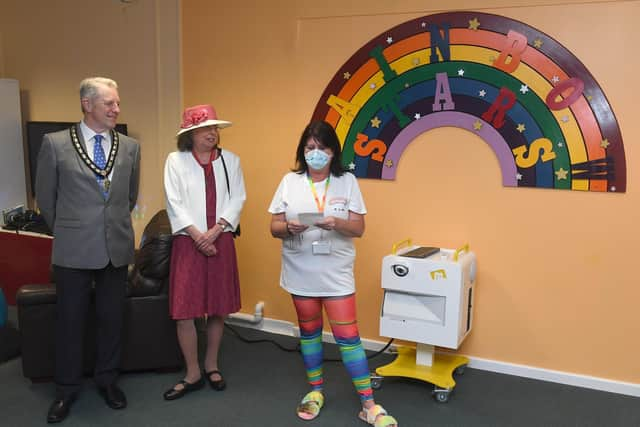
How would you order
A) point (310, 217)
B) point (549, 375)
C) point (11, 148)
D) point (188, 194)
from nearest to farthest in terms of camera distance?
1. point (310, 217)
2. point (188, 194)
3. point (549, 375)
4. point (11, 148)

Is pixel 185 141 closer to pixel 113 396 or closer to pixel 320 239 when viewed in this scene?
pixel 320 239

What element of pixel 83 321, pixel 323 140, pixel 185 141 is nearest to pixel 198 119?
pixel 185 141

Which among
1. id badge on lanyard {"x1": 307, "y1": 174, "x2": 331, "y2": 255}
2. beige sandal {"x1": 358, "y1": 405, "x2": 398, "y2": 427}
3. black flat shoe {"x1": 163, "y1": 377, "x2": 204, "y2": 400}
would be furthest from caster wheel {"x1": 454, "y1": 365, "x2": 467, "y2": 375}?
black flat shoe {"x1": 163, "y1": 377, "x2": 204, "y2": 400}

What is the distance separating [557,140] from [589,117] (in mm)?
192

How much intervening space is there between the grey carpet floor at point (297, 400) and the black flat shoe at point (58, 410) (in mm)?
36

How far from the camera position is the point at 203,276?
3.06 metres

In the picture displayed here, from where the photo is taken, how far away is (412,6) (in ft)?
11.2

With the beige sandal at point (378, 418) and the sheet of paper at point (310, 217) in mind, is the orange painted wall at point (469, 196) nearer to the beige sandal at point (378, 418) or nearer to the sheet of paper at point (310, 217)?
the beige sandal at point (378, 418)

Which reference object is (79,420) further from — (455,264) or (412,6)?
(412,6)

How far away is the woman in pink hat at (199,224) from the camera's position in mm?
3014

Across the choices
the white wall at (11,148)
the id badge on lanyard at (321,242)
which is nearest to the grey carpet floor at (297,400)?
the id badge on lanyard at (321,242)

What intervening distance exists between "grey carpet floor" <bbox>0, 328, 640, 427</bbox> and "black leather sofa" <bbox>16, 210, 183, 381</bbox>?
0.10 meters

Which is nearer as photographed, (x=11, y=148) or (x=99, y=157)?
(x=99, y=157)

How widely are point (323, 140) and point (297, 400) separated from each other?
1.34 meters
